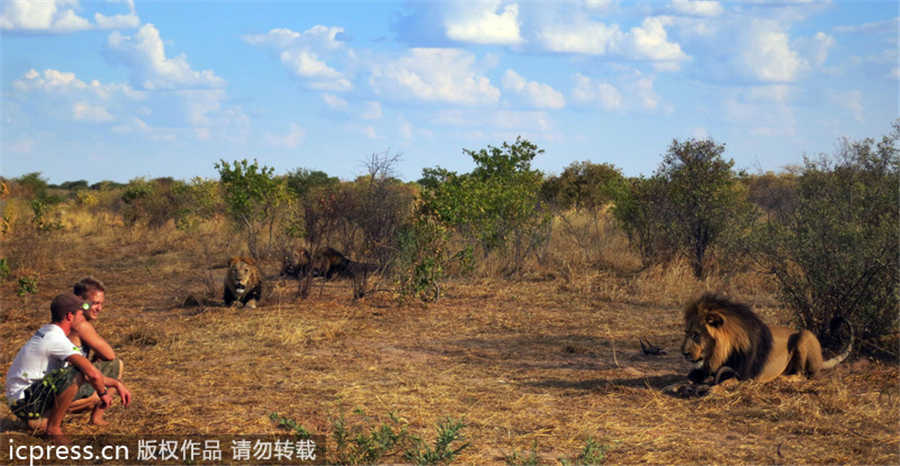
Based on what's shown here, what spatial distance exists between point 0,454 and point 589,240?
45.2 feet

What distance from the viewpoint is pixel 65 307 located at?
5430 mm

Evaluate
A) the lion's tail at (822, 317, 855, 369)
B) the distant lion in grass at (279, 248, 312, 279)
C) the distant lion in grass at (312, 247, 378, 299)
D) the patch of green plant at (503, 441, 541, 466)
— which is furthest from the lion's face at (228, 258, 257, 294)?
the lion's tail at (822, 317, 855, 369)

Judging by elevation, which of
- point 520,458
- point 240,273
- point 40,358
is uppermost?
point 240,273

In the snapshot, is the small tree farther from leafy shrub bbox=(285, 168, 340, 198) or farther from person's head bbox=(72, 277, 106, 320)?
leafy shrub bbox=(285, 168, 340, 198)

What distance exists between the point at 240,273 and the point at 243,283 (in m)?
0.17

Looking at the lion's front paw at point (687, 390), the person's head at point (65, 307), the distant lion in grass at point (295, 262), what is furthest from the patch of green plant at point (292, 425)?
the distant lion in grass at point (295, 262)

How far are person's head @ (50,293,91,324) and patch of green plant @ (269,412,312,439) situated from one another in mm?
1651

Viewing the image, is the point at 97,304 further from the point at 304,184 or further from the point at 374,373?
the point at 304,184

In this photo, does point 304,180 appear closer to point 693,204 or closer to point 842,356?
point 693,204

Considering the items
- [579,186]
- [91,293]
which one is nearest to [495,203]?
[91,293]

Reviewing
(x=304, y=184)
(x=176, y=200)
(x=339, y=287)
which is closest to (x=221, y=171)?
(x=339, y=287)

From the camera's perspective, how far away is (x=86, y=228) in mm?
25828

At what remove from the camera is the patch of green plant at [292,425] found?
16.5 ft

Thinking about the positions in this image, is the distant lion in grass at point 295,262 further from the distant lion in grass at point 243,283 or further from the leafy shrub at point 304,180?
the leafy shrub at point 304,180
